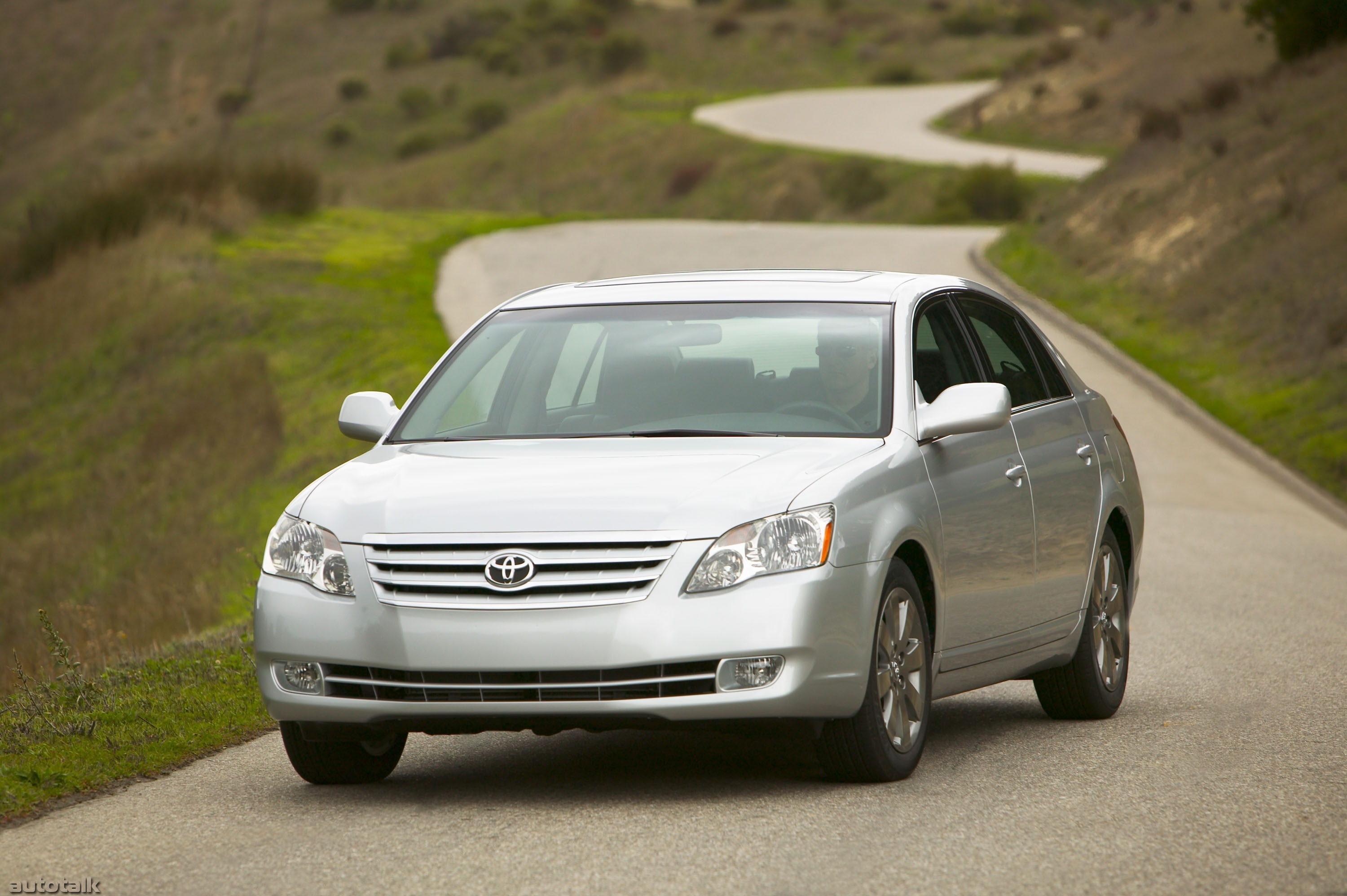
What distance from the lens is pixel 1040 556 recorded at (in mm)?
7801

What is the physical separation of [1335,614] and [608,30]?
96.7m

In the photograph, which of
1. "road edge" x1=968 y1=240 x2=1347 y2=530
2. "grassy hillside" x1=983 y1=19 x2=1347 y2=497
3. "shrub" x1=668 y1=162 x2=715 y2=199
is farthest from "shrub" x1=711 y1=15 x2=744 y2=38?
"road edge" x1=968 y1=240 x2=1347 y2=530

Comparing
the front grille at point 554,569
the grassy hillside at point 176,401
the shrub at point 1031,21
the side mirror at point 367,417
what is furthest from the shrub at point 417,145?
the front grille at point 554,569

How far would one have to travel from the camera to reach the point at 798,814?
20.2ft

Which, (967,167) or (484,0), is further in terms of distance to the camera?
(484,0)

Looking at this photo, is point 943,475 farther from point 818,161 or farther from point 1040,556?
point 818,161

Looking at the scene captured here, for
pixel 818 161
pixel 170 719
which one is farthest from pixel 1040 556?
pixel 818 161

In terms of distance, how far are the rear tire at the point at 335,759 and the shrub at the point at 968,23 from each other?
9621 centimetres

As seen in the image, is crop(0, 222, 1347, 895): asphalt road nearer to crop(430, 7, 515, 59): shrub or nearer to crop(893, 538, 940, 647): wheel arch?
crop(893, 538, 940, 647): wheel arch

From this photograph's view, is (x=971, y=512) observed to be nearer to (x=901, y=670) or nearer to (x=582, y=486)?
(x=901, y=670)

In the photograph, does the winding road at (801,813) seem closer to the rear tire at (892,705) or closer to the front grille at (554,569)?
the rear tire at (892,705)

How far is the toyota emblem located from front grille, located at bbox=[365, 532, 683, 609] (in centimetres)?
1

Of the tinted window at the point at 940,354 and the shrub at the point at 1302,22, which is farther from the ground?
the tinted window at the point at 940,354

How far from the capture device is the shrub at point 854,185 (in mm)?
52344
